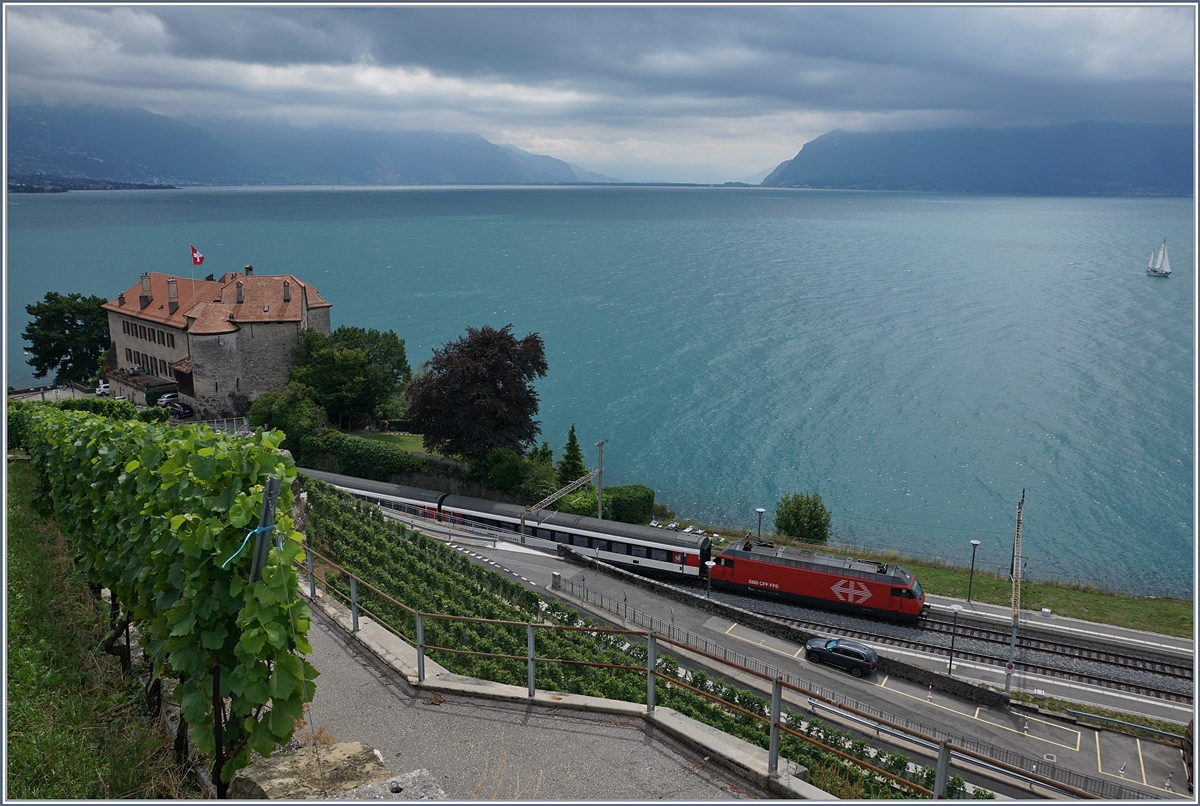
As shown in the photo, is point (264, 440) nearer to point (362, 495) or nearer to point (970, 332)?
point (362, 495)

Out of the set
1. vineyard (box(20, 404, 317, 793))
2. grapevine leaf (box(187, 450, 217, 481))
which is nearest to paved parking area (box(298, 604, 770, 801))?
vineyard (box(20, 404, 317, 793))

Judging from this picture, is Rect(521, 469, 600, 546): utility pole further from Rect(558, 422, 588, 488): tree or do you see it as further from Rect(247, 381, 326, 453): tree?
Rect(247, 381, 326, 453): tree

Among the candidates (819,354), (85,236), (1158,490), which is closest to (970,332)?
(819,354)

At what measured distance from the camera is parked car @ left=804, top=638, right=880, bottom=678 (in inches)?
1026

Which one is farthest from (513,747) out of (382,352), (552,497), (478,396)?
(382,352)

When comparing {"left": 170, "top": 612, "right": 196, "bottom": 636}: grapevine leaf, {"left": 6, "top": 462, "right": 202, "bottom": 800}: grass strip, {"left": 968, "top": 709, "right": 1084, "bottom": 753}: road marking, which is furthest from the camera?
{"left": 968, "top": 709, "right": 1084, "bottom": 753}: road marking

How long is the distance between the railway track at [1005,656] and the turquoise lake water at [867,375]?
41.7ft

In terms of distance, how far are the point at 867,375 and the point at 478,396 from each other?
4586cm

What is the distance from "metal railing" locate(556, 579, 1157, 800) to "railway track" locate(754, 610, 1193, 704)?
4.36m

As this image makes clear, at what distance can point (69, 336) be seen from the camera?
64.4 meters

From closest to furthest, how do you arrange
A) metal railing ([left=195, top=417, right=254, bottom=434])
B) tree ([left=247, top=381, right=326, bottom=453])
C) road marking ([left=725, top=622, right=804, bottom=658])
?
1. road marking ([left=725, top=622, right=804, bottom=658])
2. tree ([left=247, top=381, right=326, bottom=453])
3. metal railing ([left=195, top=417, right=254, bottom=434])

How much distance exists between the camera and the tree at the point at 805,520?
4222 centimetres

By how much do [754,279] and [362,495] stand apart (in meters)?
100

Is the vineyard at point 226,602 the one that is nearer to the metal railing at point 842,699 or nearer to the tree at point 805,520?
the metal railing at point 842,699
